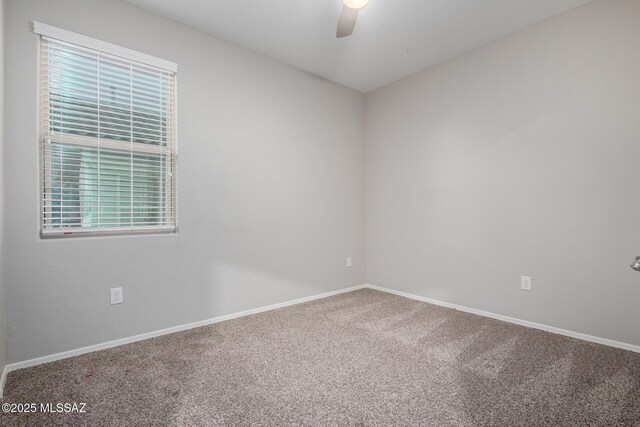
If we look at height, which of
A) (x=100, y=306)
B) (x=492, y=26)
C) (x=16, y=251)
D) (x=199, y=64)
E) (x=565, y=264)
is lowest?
(x=100, y=306)

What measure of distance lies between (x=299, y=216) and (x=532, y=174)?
214cm

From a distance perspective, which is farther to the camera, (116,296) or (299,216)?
(299,216)

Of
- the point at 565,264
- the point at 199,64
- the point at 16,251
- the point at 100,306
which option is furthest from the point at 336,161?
the point at 16,251

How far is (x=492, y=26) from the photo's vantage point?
2.61 m

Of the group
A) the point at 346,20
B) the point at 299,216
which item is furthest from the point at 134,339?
the point at 346,20

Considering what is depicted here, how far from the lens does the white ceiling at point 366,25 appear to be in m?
2.34

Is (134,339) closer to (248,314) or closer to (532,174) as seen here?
(248,314)

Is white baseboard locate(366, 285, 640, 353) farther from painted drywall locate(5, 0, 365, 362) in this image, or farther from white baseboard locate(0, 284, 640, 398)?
painted drywall locate(5, 0, 365, 362)

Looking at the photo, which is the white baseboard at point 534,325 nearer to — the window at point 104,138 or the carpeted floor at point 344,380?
the carpeted floor at point 344,380

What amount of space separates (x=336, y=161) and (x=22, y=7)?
2.78 metres

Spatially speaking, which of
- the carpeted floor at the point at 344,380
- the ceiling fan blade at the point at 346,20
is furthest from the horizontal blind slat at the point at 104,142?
the ceiling fan blade at the point at 346,20

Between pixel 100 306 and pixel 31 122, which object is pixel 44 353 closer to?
pixel 100 306

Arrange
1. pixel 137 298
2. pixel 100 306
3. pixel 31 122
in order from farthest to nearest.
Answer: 1. pixel 137 298
2. pixel 100 306
3. pixel 31 122

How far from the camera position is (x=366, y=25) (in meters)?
2.59
